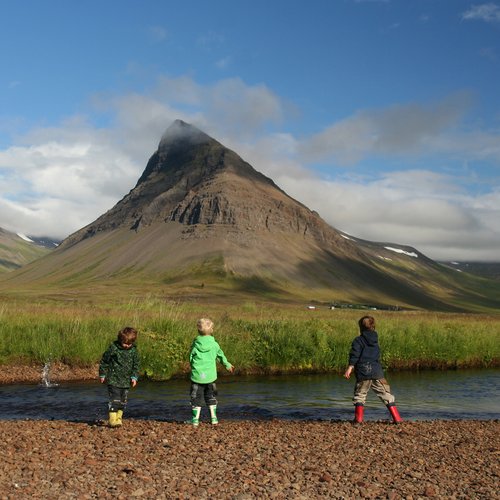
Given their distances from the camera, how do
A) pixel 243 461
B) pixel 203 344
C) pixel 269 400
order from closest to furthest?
1. pixel 243 461
2. pixel 203 344
3. pixel 269 400

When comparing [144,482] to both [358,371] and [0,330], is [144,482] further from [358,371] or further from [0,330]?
[0,330]

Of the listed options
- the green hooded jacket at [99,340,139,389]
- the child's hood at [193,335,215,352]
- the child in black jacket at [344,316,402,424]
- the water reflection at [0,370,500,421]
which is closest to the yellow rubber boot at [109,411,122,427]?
the green hooded jacket at [99,340,139,389]

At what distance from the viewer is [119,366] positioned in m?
15.2

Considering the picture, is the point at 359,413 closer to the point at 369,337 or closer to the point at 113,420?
the point at 369,337

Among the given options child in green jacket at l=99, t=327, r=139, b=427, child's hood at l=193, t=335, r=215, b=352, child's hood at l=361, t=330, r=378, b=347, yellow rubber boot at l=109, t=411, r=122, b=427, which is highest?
child's hood at l=361, t=330, r=378, b=347

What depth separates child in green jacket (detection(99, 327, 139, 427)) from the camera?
14969mm

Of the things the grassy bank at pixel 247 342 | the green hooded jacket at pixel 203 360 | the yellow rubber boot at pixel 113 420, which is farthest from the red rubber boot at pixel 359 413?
the grassy bank at pixel 247 342

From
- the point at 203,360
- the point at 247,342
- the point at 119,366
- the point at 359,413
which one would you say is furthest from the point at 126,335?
the point at 247,342

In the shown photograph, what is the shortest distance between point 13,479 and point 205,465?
10.9ft

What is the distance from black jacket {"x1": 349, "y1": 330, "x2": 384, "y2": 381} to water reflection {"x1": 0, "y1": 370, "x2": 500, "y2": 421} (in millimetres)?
3693

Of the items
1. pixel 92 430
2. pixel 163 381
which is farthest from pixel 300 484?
pixel 163 381

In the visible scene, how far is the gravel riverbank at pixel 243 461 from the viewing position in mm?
9625

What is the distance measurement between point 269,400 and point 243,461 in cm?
1127

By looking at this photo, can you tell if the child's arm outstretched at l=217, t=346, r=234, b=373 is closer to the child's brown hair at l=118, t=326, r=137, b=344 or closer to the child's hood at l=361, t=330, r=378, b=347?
the child's brown hair at l=118, t=326, r=137, b=344
